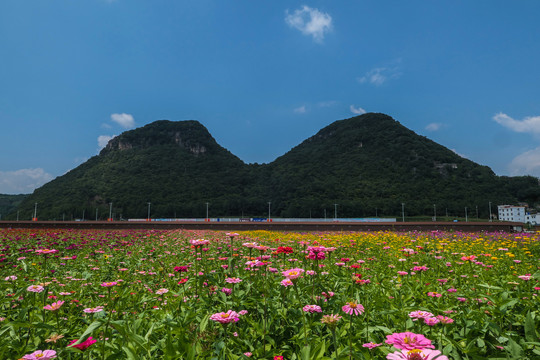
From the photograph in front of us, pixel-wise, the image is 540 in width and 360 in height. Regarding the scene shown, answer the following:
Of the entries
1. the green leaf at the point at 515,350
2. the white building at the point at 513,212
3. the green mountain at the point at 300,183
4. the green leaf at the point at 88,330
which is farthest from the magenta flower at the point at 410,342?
the white building at the point at 513,212

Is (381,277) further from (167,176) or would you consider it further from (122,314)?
(167,176)

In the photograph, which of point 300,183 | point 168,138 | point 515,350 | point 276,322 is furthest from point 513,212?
point 168,138

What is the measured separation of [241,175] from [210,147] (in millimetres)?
30357

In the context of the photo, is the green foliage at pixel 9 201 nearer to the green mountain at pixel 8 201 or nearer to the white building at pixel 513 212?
the green mountain at pixel 8 201

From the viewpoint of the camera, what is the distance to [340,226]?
19500 mm

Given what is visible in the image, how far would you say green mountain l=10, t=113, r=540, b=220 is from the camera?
74750 millimetres

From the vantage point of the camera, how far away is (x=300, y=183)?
8581cm

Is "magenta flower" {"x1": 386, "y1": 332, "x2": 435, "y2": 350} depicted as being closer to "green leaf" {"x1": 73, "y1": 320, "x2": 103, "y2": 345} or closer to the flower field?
the flower field

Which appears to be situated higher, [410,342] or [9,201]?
[9,201]

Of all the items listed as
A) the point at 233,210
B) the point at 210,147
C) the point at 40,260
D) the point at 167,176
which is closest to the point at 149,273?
the point at 40,260

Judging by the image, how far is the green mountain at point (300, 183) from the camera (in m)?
74.8

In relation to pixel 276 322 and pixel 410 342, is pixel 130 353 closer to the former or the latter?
pixel 276 322

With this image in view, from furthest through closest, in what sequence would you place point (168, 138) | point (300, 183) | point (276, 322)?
point (168, 138)
point (300, 183)
point (276, 322)

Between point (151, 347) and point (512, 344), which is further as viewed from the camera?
point (151, 347)
